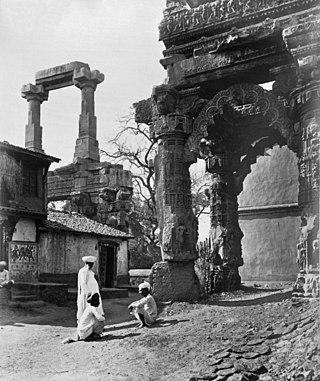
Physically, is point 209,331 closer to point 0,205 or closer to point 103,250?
point 0,205

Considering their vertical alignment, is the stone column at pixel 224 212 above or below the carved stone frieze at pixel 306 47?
below

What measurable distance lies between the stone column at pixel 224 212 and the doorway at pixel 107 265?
1083 centimetres

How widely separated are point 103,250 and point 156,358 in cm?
1744

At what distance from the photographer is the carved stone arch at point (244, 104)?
1050 centimetres

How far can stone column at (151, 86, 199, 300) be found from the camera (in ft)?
36.6

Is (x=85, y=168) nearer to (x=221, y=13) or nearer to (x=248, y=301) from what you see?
(x=221, y=13)

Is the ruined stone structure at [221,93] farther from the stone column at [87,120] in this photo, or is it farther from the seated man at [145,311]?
the stone column at [87,120]

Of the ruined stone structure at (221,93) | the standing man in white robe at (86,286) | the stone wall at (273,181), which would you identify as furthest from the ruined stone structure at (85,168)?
the standing man in white robe at (86,286)

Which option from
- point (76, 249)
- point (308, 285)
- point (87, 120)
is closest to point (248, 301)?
point (308, 285)

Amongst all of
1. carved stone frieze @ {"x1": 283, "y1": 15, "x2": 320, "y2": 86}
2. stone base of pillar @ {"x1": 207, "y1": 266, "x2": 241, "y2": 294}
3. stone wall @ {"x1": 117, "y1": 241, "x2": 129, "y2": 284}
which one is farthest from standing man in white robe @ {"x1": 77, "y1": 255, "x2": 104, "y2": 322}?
stone wall @ {"x1": 117, "y1": 241, "x2": 129, "y2": 284}

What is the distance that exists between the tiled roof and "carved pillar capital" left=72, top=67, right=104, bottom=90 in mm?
7773

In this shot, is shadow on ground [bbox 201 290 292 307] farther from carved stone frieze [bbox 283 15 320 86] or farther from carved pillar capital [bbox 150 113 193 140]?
carved stone frieze [bbox 283 15 320 86]

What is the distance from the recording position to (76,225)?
927 inches

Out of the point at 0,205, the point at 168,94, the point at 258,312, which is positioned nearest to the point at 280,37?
the point at 168,94
